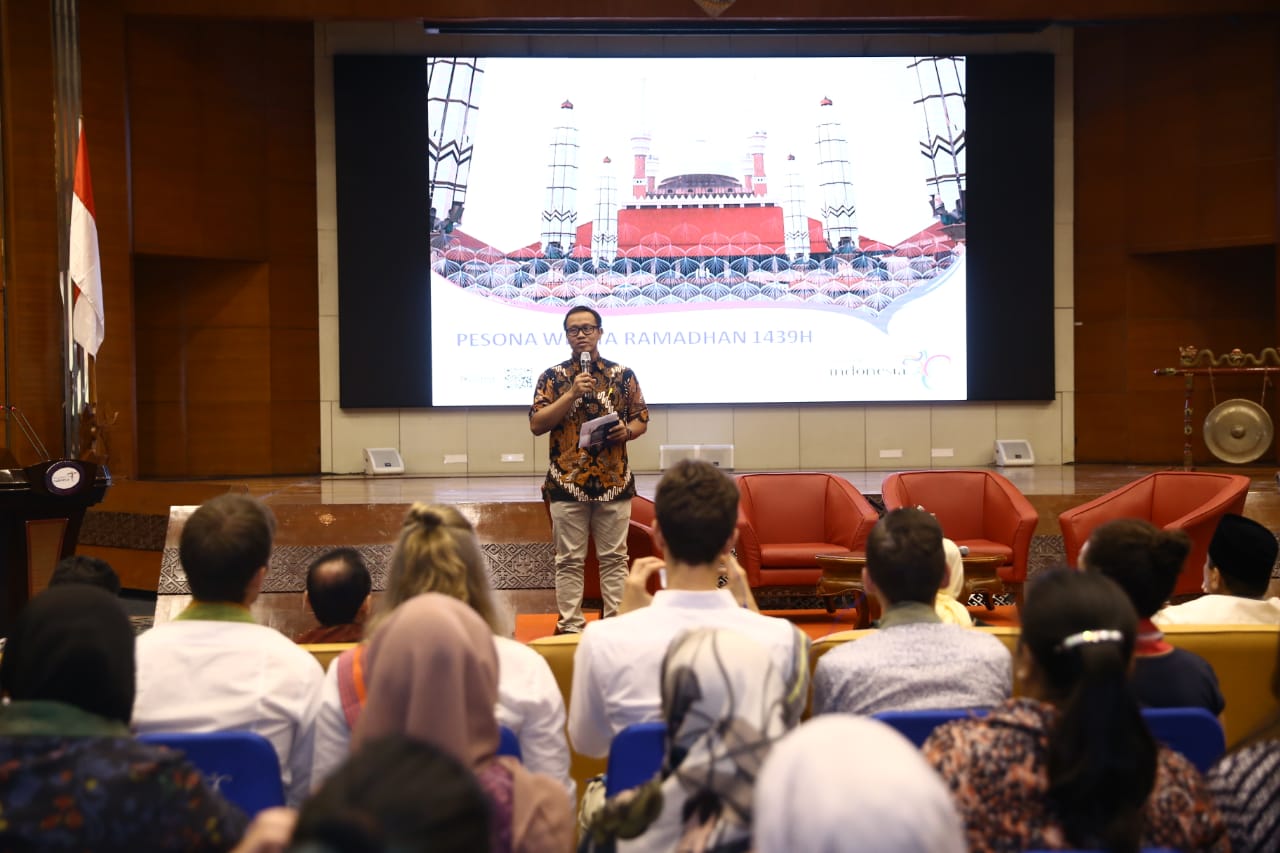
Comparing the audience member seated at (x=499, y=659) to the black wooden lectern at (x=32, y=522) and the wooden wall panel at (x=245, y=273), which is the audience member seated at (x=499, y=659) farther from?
the wooden wall panel at (x=245, y=273)

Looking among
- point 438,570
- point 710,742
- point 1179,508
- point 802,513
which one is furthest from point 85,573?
point 1179,508

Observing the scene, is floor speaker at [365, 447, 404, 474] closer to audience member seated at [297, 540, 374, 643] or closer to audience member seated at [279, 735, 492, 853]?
audience member seated at [297, 540, 374, 643]

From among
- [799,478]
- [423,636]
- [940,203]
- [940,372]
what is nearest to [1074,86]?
[940,203]

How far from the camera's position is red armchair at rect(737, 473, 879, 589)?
6.48m

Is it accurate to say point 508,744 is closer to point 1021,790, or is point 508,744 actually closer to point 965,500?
point 1021,790

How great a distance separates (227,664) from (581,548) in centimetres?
352

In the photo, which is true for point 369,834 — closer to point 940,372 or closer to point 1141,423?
point 940,372

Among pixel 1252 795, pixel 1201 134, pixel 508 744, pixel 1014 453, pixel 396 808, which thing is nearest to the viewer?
pixel 396 808

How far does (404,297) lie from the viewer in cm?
1016

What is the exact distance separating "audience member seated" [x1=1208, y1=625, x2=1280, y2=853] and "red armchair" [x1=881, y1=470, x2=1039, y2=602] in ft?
16.3

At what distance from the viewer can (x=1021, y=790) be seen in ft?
5.10

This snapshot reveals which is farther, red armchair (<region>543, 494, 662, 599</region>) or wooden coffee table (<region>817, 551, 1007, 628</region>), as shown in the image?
red armchair (<region>543, 494, 662, 599</region>)

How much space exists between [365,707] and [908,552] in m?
1.07

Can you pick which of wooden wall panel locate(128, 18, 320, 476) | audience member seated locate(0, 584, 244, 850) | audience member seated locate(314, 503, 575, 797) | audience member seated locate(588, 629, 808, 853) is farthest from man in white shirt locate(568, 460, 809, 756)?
wooden wall panel locate(128, 18, 320, 476)
